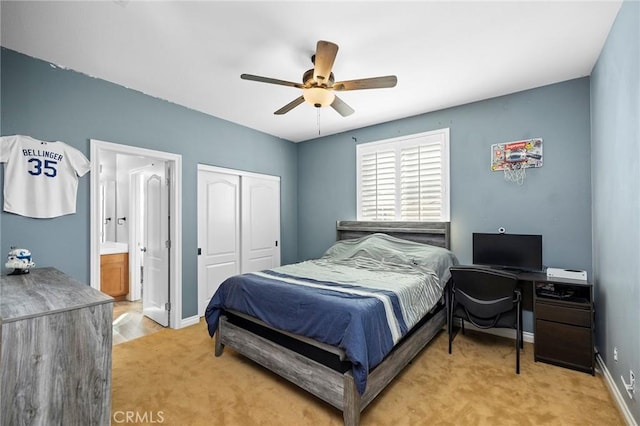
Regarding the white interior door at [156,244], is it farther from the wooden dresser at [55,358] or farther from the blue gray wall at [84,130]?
the wooden dresser at [55,358]

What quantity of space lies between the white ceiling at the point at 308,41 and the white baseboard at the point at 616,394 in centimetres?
261

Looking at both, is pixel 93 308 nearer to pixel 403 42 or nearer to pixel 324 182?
pixel 403 42

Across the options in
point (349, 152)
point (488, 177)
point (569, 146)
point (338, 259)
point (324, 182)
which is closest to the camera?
point (569, 146)

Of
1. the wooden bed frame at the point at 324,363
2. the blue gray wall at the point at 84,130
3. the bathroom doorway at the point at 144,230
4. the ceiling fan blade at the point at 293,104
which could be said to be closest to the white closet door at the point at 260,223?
the blue gray wall at the point at 84,130

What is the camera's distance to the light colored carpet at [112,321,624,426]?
74.7 inches

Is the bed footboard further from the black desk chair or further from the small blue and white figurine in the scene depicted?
the small blue and white figurine

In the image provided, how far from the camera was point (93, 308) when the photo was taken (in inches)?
54.7

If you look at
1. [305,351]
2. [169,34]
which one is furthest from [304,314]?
[169,34]

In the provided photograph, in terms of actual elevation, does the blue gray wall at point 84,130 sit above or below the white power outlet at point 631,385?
above

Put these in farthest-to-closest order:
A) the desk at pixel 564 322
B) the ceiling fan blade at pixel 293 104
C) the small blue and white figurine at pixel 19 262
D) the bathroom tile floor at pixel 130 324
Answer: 1. the bathroom tile floor at pixel 130 324
2. the ceiling fan blade at pixel 293 104
3. the desk at pixel 564 322
4. the small blue and white figurine at pixel 19 262

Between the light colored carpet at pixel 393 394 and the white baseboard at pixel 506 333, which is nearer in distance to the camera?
the light colored carpet at pixel 393 394

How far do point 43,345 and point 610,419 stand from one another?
10.8ft

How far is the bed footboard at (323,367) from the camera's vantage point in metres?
1.79

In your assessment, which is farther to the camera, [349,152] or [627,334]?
[349,152]
